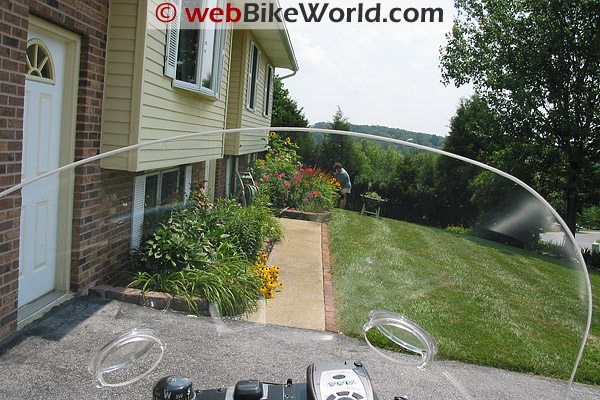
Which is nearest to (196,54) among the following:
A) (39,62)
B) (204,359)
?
(39,62)

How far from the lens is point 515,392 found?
1693mm

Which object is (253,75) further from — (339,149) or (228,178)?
(339,149)

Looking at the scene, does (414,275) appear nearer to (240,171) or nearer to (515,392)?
(515,392)

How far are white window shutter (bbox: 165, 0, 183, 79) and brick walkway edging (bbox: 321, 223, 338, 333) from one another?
263cm

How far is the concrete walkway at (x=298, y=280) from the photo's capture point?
1854 millimetres

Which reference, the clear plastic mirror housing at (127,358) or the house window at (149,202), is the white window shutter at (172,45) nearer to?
the house window at (149,202)

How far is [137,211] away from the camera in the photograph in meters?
1.73

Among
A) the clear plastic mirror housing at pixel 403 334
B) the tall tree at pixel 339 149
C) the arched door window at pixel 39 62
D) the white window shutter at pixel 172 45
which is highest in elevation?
the white window shutter at pixel 172 45

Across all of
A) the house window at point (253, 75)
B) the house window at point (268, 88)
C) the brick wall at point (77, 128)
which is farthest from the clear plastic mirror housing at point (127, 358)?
the house window at point (253, 75)

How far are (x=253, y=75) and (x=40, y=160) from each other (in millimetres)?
6855

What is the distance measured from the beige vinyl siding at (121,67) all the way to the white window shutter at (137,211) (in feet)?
4.84

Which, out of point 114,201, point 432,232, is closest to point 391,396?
point 432,232

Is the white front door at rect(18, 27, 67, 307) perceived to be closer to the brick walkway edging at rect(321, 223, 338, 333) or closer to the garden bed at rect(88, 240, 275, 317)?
the garden bed at rect(88, 240, 275, 317)

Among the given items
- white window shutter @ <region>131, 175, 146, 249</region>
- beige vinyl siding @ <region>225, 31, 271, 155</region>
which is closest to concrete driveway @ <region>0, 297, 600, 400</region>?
white window shutter @ <region>131, 175, 146, 249</region>
